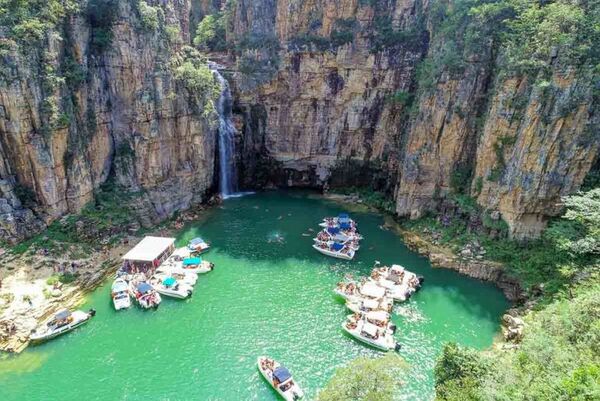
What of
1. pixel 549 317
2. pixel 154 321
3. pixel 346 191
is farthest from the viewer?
pixel 346 191

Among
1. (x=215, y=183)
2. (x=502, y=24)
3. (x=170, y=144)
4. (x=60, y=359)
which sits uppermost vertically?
(x=502, y=24)

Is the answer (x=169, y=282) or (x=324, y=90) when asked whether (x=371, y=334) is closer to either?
(x=169, y=282)

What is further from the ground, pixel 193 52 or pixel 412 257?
pixel 193 52

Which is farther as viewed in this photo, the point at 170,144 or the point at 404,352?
the point at 170,144

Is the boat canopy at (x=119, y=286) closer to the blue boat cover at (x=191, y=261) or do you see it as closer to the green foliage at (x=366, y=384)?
the blue boat cover at (x=191, y=261)

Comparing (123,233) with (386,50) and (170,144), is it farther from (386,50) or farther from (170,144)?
(386,50)

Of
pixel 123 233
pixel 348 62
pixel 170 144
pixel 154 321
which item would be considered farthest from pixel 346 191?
pixel 154 321

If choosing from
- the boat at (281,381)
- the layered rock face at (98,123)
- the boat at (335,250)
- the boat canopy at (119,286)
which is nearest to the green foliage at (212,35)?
the layered rock face at (98,123)
